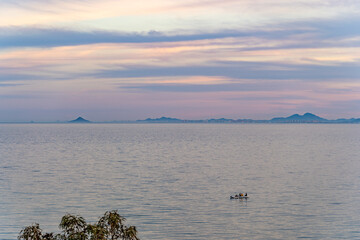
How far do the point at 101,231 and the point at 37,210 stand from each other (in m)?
40.9

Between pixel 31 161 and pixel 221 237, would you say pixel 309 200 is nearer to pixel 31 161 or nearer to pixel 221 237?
pixel 221 237

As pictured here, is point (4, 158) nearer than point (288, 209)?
No

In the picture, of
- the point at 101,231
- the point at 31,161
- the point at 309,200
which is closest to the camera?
the point at 101,231

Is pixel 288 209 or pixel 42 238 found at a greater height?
pixel 42 238

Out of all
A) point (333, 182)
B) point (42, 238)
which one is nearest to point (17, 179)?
point (333, 182)

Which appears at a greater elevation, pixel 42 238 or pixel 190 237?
pixel 42 238

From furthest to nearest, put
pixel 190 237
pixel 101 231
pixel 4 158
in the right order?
pixel 4 158
pixel 190 237
pixel 101 231

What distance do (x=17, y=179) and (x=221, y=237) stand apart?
54.4 m

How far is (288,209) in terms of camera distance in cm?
6300

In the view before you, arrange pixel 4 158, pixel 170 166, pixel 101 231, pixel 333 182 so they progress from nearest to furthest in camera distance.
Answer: pixel 101 231
pixel 333 182
pixel 170 166
pixel 4 158

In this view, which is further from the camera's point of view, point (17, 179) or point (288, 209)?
point (17, 179)

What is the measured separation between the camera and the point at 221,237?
51375mm

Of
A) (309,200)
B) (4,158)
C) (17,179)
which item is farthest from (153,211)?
(4,158)

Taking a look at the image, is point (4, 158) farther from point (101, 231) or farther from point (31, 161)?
point (101, 231)
